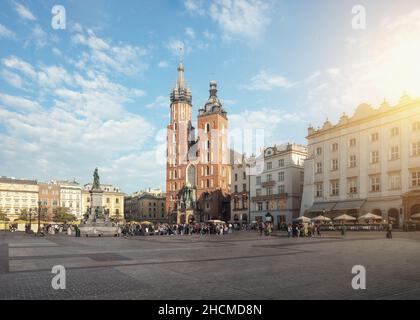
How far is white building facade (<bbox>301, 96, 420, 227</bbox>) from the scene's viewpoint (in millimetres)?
47625

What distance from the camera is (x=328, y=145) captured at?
59.7 metres

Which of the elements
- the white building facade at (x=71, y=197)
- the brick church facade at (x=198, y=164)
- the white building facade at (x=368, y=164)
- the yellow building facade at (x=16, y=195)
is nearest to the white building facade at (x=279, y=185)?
the white building facade at (x=368, y=164)

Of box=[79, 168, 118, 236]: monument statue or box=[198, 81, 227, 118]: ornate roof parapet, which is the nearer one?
box=[79, 168, 118, 236]: monument statue

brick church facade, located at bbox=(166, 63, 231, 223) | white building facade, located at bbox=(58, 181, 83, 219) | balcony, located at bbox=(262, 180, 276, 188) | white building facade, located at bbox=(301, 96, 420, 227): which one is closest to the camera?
white building facade, located at bbox=(301, 96, 420, 227)

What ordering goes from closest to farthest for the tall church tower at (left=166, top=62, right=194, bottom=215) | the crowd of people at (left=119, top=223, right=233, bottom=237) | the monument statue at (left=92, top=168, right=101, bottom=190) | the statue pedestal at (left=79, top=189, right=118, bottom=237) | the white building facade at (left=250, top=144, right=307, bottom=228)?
the statue pedestal at (left=79, top=189, right=118, bottom=237), the crowd of people at (left=119, top=223, right=233, bottom=237), the monument statue at (left=92, top=168, right=101, bottom=190), the white building facade at (left=250, top=144, right=307, bottom=228), the tall church tower at (left=166, top=62, right=194, bottom=215)

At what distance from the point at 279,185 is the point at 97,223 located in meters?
36.9

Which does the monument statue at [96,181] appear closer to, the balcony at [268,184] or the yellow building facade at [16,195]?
the balcony at [268,184]

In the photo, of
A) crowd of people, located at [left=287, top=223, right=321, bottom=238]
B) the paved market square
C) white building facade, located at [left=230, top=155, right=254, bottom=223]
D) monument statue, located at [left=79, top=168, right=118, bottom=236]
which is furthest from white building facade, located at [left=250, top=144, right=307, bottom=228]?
the paved market square

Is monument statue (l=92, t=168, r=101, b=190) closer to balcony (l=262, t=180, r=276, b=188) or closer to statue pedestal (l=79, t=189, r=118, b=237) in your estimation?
statue pedestal (l=79, t=189, r=118, b=237)

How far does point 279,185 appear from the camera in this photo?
74750 mm

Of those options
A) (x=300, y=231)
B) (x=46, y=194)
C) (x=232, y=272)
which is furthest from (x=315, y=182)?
(x=46, y=194)

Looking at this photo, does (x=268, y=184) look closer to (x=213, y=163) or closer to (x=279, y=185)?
(x=279, y=185)
